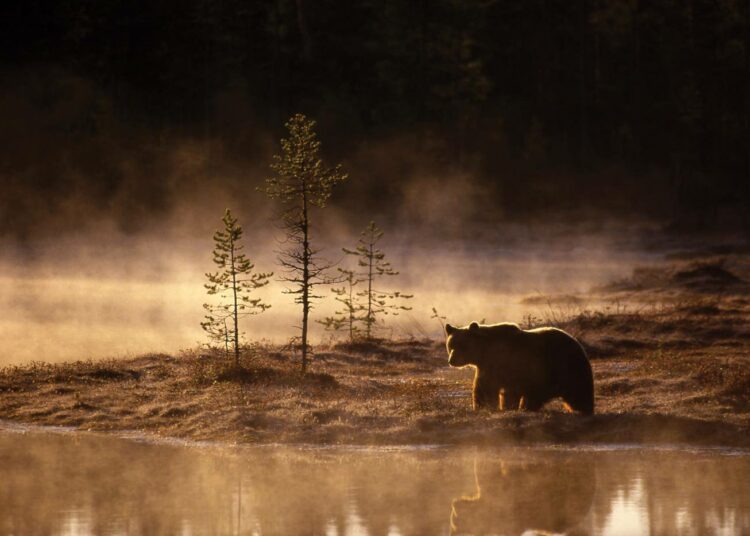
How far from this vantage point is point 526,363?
72.1ft

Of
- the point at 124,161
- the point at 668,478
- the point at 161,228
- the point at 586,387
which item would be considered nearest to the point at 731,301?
the point at 586,387

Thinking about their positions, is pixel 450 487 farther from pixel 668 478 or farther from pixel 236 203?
pixel 236 203

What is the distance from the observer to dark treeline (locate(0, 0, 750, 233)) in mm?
84125

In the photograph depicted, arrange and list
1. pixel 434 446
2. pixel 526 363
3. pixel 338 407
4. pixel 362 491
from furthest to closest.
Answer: pixel 338 407 < pixel 526 363 < pixel 434 446 < pixel 362 491

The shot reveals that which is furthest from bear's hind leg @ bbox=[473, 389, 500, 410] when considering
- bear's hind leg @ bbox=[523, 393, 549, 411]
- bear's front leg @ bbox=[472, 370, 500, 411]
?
bear's hind leg @ bbox=[523, 393, 549, 411]

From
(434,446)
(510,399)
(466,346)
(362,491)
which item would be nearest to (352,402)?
(466,346)

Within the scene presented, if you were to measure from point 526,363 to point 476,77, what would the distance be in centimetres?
6499

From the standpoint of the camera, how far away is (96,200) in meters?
75.5

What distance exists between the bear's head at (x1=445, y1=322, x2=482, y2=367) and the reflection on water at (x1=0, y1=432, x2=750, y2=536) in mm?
1794

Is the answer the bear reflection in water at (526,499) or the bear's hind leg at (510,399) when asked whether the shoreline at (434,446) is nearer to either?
the bear reflection in water at (526,499)

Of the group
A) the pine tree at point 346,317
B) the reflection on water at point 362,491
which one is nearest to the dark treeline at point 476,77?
→ the pine tree at point 346,317

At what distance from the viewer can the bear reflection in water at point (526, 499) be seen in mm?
16391

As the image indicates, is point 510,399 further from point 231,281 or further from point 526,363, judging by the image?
point 231,281

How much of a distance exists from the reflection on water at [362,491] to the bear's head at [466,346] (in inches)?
70.6
